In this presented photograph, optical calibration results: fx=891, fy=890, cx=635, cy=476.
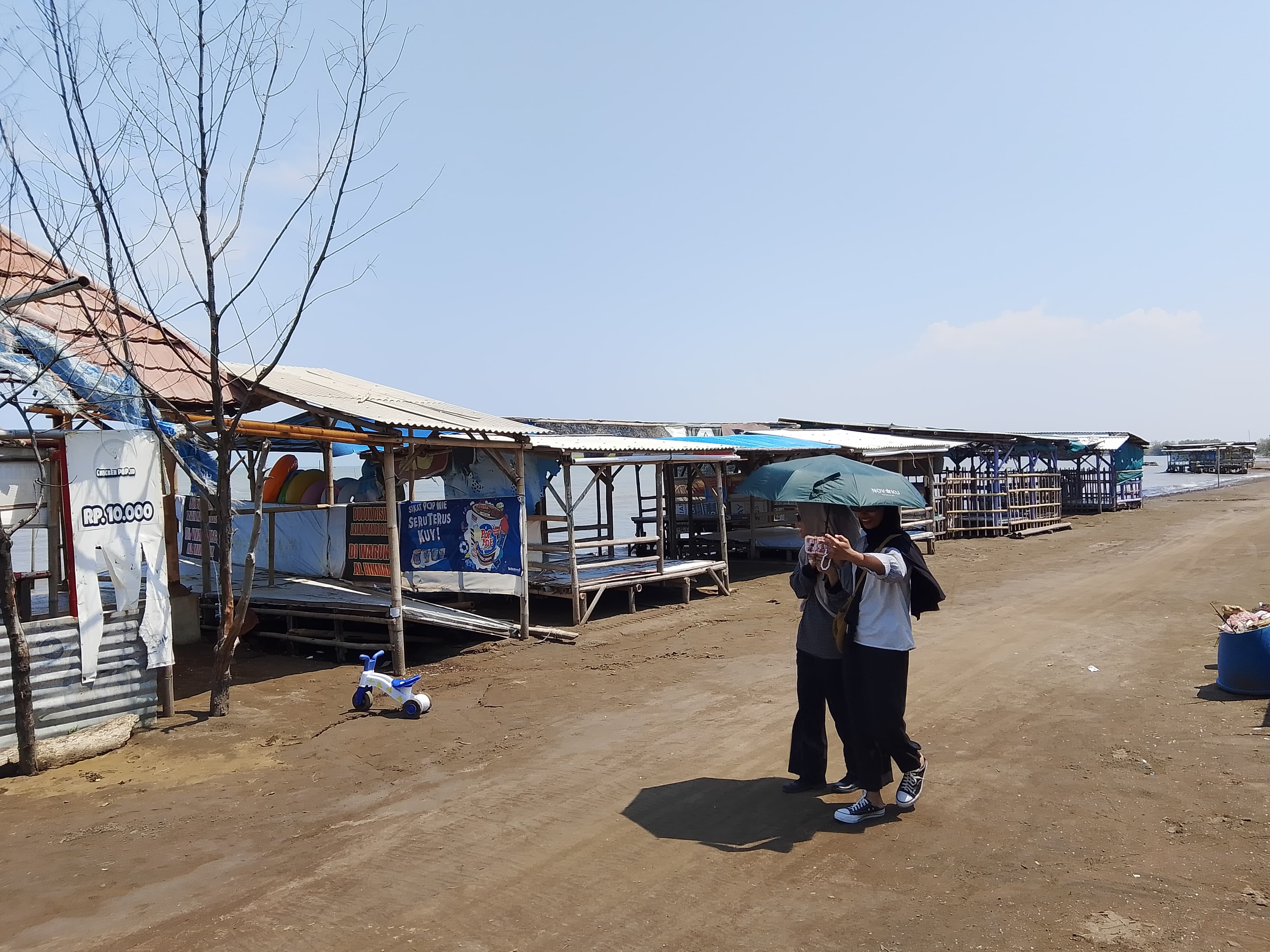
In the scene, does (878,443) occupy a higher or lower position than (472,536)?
higher

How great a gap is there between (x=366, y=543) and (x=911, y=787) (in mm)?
8109

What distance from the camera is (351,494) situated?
42.5 ft

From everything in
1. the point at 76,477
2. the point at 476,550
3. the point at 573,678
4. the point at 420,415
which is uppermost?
the point at 420,415

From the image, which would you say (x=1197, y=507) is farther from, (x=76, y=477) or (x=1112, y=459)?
(x=76, y=477)

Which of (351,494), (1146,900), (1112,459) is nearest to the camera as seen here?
(1146,900)

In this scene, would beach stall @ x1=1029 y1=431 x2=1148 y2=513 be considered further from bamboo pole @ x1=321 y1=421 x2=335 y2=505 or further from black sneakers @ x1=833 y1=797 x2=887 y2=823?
black sneakers @ x1=833 y1=797 x2=887 y2=823

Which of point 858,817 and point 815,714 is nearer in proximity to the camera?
point 858,817

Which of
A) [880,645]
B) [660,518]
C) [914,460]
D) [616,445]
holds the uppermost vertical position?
[616,445]

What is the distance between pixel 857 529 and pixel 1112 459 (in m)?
34.1

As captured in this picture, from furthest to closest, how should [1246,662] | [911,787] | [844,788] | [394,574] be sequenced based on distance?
[394,574]
[1246,662]
[844,788]
[911,787]

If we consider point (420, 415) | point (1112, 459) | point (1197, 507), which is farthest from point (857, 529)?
point (1197, 507)

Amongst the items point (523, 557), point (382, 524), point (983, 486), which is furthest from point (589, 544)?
point (983, 486)

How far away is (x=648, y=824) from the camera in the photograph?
505 cm

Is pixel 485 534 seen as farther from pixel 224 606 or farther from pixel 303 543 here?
pixel 224 606
